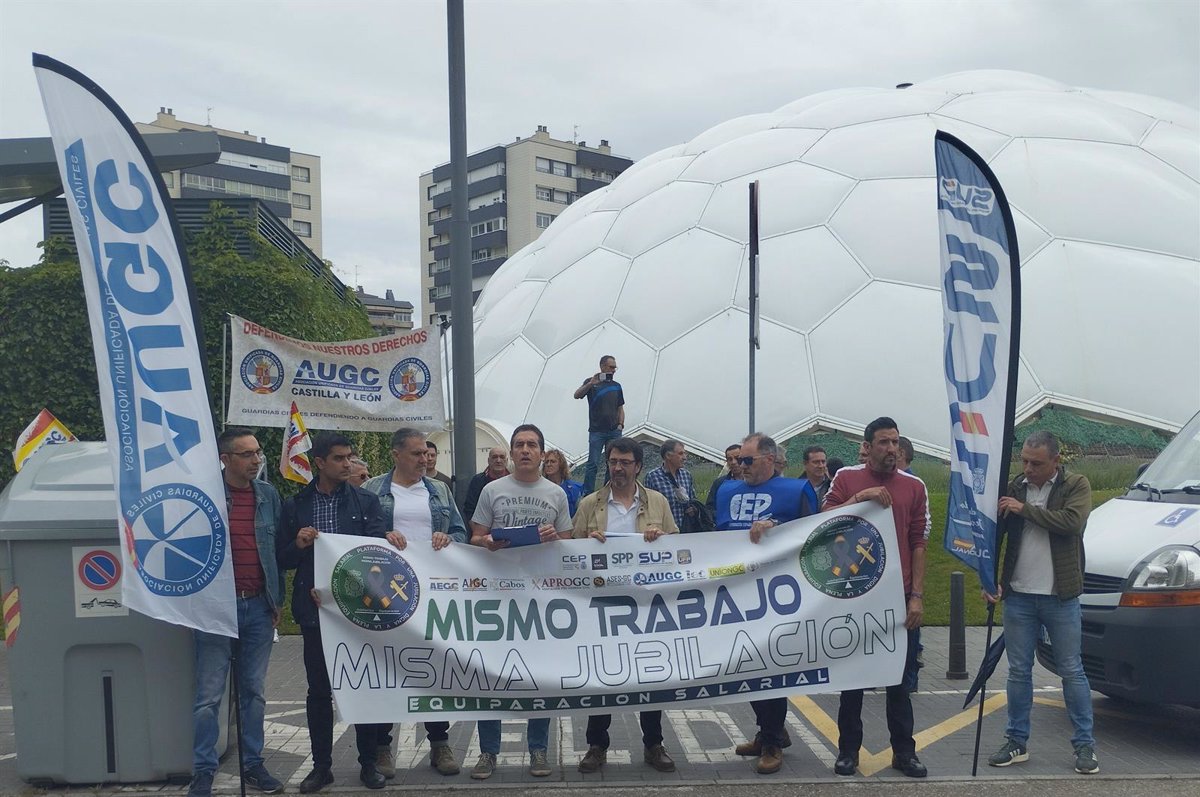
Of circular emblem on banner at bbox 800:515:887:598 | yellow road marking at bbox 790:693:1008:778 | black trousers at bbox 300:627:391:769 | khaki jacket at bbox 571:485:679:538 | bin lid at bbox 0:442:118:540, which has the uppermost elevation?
bin lid at bbox 0:442:118:540

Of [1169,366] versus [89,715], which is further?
[1169,366]

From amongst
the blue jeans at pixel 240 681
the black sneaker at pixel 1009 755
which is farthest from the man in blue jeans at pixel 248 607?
the black sneaker at pixel 1009 755

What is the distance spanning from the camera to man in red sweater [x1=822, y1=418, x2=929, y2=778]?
572cm

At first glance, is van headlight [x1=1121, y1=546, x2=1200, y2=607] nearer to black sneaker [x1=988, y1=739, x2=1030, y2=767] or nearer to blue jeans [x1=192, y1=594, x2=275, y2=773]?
black sneaker [x1=988, y1=739, x2=1030, y2=767]

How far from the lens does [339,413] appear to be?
9094 millimetres

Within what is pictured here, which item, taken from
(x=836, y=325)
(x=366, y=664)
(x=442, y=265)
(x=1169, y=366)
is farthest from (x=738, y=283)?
(x=442, y=265)

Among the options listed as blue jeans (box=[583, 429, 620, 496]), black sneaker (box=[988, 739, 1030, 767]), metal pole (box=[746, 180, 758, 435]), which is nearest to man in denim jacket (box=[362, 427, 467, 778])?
black sneaker (box=[988, 739, 1030, 767])

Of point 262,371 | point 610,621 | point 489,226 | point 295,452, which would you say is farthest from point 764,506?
point 489,226

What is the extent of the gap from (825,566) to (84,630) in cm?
385

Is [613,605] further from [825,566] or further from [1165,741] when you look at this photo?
[1165,741]

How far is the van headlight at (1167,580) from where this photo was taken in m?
5.91

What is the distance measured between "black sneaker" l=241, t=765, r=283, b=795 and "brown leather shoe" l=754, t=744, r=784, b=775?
8.15 feet

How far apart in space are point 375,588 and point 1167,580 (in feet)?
14.1

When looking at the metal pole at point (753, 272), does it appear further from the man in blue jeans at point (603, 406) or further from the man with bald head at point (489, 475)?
the man with bald head at point (489, 475)
